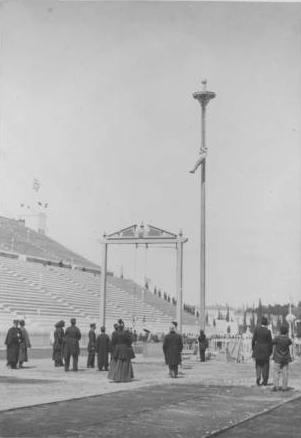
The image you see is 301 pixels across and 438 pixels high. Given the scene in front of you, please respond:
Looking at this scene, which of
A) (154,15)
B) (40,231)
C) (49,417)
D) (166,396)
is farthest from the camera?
(40,231)

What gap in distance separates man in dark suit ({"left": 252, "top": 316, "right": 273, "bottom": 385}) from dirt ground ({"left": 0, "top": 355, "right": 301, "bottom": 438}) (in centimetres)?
Answer: 41

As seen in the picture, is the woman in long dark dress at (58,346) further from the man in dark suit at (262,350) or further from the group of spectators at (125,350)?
the man in dark suit at (262,350)

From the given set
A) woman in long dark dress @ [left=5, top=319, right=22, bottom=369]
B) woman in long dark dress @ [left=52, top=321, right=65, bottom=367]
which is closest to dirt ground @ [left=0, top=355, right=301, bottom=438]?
→ woman in long dark dress @ [left=5, top=319, right=22, bottom=369]

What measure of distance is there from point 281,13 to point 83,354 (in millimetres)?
21108

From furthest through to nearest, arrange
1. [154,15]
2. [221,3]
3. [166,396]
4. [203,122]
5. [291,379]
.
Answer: [203,122]
[291,379]
[166,396]
[154,15]
[221,3]

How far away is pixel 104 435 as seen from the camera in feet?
27.5

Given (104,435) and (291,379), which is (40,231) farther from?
(104,435)

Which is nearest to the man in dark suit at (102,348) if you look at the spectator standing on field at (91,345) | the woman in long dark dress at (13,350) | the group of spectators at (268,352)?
the spectator standing on field at (91,345)

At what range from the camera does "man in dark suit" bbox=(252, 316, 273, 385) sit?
625 inches

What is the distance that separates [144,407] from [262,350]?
17.8 feet

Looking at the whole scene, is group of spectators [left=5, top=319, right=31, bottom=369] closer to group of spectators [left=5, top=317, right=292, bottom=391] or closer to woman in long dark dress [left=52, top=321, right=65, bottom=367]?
group of spectators [left=5, top=317, right=292, bottom=391]

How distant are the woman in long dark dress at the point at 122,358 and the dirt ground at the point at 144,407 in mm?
274

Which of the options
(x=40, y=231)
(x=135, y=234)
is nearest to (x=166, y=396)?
(x=135, y=234)

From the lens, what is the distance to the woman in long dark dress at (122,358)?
636 inches
